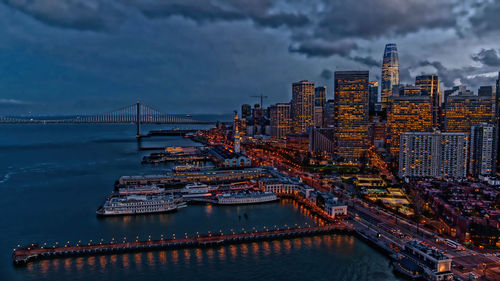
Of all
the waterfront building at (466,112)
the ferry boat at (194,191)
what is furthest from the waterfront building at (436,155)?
the ferry boat at (194,191)

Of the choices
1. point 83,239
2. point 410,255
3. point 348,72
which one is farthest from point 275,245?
point 348,72

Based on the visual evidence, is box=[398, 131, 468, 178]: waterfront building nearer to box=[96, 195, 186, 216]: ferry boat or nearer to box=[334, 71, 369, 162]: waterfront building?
box=[334, 71, 369, 162]: waterfront building

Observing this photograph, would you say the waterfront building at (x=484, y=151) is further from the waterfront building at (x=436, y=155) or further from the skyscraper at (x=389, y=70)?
the skyscraper at (x=389, y=70)

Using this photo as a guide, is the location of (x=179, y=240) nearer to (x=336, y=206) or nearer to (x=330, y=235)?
(x=330, y=235)

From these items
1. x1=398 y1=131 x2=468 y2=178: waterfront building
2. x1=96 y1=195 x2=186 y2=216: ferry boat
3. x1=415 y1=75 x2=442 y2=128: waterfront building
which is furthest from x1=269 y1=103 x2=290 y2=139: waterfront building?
x1=96 y1=195 x2=186 y2=216: ferry boat

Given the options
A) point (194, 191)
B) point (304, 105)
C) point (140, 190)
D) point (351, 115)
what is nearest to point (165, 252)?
point (194, 191)
